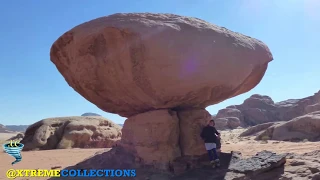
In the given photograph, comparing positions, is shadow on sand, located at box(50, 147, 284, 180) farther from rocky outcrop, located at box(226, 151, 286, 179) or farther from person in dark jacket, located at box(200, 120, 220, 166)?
person in dark jacket, located at box(200, 120, 220, 166)

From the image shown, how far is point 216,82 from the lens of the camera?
5.69 meters

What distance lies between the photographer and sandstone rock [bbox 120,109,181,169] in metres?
6.03

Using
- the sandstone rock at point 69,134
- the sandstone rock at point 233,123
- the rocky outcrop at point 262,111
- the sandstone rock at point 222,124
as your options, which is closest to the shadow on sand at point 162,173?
the sandstone rock at point 69,134

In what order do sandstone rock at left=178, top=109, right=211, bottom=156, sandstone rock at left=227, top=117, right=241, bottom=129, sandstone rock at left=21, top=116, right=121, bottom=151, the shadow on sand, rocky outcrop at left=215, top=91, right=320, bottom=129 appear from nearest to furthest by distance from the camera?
the shadow on sand
sandstone rock at left=178, top=109, right=211, bottom=156
sandstone rock at left=21, top=116, right=121, bottom=151
sandstone rock at left=227, top=117, right=241, bottom=129
rocky outcrop at left=215, top=91, right=320, bottom=129

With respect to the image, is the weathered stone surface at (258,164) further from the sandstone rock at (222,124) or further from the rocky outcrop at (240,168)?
the sandstone rock at (222,124)

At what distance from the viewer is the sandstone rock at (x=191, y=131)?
6230 millimetres

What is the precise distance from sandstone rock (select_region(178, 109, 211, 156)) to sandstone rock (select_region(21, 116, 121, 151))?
9669 mm

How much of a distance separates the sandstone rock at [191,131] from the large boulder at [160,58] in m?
0.24

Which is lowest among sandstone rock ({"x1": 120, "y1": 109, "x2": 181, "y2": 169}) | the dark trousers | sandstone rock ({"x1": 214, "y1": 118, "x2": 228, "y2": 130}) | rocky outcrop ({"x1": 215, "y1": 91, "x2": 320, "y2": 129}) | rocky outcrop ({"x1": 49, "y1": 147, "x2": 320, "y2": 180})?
rocky outcrop ({"x1": 49, "y1": 147, "x2": 320, "y2": 180})

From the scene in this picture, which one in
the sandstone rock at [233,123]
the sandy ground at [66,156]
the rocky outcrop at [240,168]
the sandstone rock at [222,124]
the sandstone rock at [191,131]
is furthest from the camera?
the sandstone rock at [233,123]

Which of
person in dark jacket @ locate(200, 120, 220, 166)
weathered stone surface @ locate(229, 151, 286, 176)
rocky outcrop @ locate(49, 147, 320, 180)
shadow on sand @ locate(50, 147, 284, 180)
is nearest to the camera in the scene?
rocky outcrop @ locate(49, 147, 320, 180)

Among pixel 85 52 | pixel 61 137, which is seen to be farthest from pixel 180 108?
pixel 61 137

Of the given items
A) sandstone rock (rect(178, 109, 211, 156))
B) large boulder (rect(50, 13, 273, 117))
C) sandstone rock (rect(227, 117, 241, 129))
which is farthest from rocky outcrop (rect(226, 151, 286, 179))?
sandstone rock (rect(227, 117, 241, 129))

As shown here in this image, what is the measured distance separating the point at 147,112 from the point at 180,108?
2.67 ft
